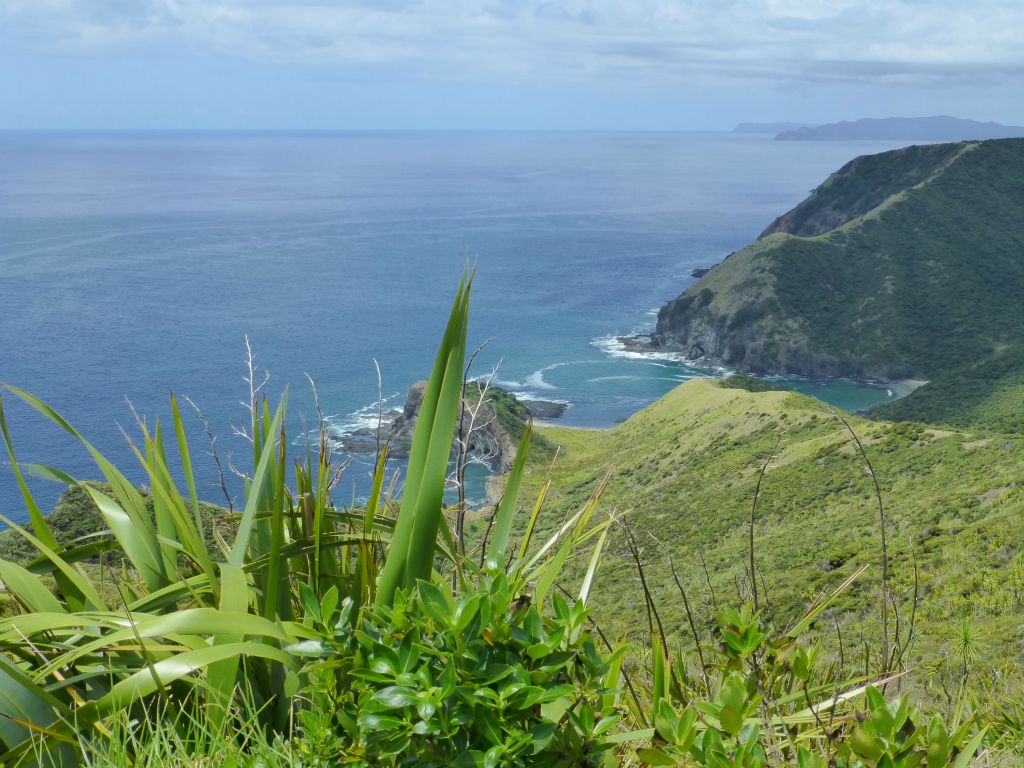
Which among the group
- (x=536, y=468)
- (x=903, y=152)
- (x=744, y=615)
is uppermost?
(x=903, y=152)

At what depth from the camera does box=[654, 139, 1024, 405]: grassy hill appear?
85.2 metres

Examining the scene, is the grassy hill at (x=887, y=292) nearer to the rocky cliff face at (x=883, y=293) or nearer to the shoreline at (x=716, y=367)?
the rocky cliff face at (x=883, y=293)

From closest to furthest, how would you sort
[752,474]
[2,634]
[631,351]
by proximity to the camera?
[2,634], [752,474], [631,351]

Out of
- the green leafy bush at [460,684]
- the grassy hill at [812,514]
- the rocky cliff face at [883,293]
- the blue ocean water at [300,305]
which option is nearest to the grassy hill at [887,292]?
the rocky cliff face at [883,293]

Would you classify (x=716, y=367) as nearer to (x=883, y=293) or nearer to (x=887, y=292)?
(x=883, y=293)

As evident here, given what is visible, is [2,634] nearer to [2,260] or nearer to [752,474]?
[752,474]

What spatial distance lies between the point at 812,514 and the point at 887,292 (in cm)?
6552

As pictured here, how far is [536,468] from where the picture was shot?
5591 cm

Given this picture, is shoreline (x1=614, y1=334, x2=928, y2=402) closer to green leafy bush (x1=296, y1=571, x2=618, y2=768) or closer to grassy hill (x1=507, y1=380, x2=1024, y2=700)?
grassy hill (x1=507, y1=380, x2=1024, y2=700)

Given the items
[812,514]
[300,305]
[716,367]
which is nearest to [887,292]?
[716,367]

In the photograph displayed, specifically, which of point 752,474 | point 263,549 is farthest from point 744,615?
point 752,474

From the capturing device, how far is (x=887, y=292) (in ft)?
301

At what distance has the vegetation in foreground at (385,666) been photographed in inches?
74.1

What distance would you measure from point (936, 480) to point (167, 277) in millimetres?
97450
